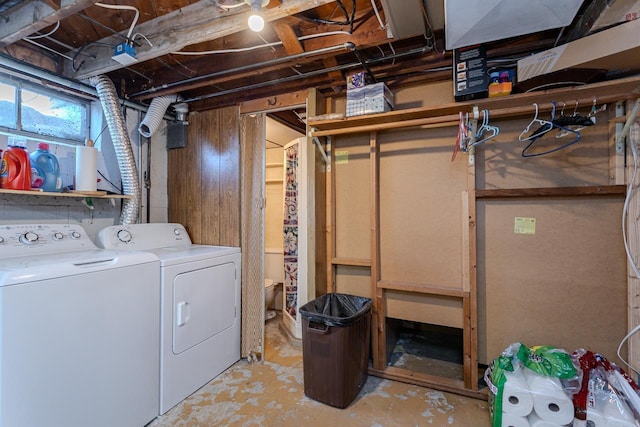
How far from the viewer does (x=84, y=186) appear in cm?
202

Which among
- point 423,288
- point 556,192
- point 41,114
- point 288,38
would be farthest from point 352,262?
point 41,114

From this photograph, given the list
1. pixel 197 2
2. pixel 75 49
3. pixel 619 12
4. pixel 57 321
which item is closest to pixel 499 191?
pixel 619 12

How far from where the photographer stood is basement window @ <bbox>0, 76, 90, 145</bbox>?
6.39ft

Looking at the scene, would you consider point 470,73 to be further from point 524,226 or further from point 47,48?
point 47,48

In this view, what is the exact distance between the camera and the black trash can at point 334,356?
5.99ft

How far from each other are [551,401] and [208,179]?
9.13ft

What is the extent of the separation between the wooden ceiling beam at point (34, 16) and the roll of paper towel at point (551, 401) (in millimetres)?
2929

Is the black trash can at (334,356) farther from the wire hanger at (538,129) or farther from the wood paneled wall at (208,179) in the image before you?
the wire hanger at (538,129)

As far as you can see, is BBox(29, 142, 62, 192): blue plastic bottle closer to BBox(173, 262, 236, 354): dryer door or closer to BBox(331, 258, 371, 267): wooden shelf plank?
BBox(173, 262, 236, 354): dryer door

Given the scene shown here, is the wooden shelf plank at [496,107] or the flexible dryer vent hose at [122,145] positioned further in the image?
the flexible dryer vent hose at [122,145]

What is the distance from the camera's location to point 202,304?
2100 mm

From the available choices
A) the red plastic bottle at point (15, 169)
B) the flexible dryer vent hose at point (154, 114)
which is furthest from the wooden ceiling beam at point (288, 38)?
the red plastic bottle at point (15, 169)

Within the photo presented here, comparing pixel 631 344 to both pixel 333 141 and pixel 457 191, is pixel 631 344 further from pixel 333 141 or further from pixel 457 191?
pixel 333 141

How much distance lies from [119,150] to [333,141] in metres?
1.67
